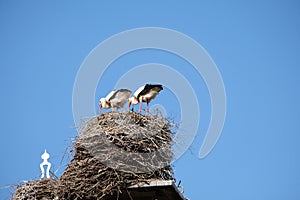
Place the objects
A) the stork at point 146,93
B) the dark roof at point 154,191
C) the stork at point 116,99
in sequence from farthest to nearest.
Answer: the stork at point 116,99
the stork at point 146,93
the dark roof at point 154,191

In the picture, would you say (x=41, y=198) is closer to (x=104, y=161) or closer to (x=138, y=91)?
(x=104, y=161)

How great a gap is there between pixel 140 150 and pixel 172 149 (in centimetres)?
48

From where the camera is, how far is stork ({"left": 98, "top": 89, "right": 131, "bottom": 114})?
7121mm

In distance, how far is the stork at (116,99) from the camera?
712 cm

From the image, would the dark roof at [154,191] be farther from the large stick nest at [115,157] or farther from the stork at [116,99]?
the stork at [116,99]

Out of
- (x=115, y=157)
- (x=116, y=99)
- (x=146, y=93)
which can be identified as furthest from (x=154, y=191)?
(x=116, y=99)

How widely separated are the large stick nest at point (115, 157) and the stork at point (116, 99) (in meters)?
0.42

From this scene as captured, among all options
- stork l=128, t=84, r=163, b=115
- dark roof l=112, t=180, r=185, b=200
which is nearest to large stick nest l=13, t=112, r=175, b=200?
dark roof l=112, t=180, r=185, b=200

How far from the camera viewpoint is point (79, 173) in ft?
21.1

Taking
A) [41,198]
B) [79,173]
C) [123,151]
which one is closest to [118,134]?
[123,151]

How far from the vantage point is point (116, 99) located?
7191 millimetres

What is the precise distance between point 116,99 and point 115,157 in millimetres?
1051

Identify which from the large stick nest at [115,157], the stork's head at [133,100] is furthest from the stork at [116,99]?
the large stick nest at [115,157]

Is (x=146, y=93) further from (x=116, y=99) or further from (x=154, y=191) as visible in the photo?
(x=154, y=191)
